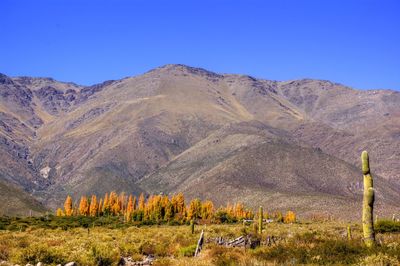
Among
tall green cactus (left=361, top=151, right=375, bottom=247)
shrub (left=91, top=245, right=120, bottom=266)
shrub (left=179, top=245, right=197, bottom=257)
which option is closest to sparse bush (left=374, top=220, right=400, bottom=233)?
tall green cactus (left=361, top=151, right=375, bottom=247)

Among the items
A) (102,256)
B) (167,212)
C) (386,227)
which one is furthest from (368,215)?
(167,212)

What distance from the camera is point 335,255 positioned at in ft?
53.7

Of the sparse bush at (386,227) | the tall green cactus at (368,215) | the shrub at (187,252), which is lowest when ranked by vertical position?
the shrub at (187,252)

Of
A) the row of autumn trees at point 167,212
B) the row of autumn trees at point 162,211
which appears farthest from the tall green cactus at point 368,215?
the row of autumn trees at point 162,211

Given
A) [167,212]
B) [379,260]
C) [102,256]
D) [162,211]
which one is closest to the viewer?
[379,260]

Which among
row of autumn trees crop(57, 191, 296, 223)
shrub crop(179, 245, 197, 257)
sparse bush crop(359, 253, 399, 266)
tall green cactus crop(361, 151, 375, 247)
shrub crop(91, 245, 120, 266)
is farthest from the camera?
row of autumn trees crop(57, 191, 296, 223)

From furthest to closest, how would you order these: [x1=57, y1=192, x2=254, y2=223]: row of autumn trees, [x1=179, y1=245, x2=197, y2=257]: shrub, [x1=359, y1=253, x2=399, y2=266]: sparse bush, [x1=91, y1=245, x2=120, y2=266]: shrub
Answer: [x1=57, y1=192, x2=254, y2=223]: row of autumn trees
[x1=179, y1=245, x2=197, y2=257]: shrub
[x1=91, y1=245, x2=120, y2=266]: shrub
[x1=359, y1=253, x2=399, y2=266]: sparse bush

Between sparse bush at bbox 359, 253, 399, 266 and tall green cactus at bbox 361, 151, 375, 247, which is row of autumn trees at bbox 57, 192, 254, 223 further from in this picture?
sparse bush at bbox 359, 253, 399, 266

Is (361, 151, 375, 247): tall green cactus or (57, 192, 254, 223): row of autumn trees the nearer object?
(361, 151, 375, 247): tall green cactus

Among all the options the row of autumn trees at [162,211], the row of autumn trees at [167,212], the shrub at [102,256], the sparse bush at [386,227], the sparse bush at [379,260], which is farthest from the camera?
the row of autumn trees at [162,211]

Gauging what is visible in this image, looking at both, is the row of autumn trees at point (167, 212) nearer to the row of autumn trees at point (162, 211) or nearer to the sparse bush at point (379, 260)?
the row of autumn trees at point (162, 211)

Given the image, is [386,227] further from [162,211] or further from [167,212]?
[162,211]

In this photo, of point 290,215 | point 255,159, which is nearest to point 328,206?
point 290,215

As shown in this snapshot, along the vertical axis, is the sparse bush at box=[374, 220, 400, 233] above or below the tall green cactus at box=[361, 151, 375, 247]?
below
